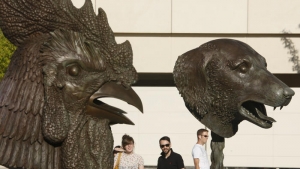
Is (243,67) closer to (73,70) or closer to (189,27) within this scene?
(73,70)

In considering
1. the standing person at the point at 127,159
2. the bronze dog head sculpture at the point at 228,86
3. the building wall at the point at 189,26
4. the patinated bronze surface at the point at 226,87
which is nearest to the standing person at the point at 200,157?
the standing person at the point at 127,159

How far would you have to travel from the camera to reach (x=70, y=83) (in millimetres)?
6410

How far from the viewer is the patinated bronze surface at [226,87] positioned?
900cm

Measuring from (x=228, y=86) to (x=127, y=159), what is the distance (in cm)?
421

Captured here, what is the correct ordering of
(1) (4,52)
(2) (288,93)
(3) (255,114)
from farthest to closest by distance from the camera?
(1) (4,52) → (3) (255,114) → (2) (288,93)

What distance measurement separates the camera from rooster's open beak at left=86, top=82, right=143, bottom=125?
649 cm

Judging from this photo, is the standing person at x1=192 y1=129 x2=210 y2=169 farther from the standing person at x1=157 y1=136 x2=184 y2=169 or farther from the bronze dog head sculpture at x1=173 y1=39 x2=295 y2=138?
the bronze dog head sculpture at x1=173 y1=39 x2=295 y2=138

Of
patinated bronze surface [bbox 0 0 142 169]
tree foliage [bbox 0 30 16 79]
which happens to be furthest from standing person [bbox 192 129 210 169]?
tree foliage [bbox 0 30 16 79]

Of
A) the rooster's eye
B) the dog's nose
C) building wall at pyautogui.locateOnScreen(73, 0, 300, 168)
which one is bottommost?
the rooster's eye

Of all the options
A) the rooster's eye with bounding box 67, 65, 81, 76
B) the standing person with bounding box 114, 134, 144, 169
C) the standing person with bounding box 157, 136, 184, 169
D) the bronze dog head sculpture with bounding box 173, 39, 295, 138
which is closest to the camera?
the rooster's eye with bounding box 67, 65, 81, 76

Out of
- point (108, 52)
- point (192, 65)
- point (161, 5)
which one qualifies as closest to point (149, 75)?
point (161, 5)

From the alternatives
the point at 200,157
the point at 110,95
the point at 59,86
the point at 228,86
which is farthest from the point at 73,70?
the point at 200,157

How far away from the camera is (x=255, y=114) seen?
952cm

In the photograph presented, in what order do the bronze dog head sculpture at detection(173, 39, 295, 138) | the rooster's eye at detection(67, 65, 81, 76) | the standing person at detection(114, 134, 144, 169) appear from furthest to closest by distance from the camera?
1. the standing person at detection(114, 134, 144, 169)
2. the bronze dog head sculpture at detection(173, 39, 295, 138)
3. the rooster's eye at detection(67, 65, 81, 76)
